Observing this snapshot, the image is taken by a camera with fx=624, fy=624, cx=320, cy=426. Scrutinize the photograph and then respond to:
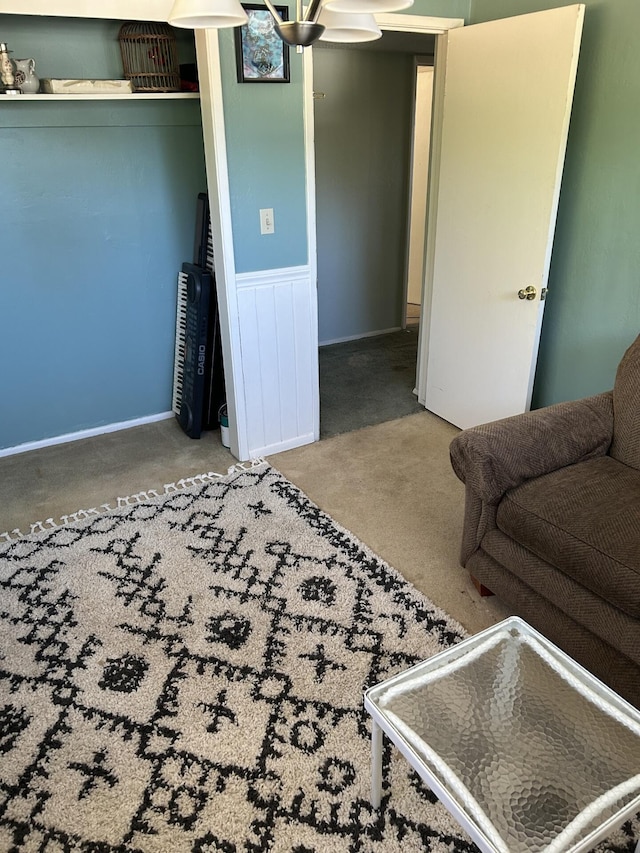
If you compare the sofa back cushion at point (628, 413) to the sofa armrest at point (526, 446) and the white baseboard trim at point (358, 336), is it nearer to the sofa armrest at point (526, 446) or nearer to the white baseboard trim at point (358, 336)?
the sofa armrest at point (526, 446)

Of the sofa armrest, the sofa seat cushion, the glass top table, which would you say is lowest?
the glass top table

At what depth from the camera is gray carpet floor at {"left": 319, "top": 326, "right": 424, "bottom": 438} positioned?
12.4 ft

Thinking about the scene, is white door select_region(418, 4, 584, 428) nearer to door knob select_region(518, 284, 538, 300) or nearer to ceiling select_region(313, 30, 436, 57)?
door knob select_region(518, 284, 538, 300)

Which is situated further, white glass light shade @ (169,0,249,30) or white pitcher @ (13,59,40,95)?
white pitcher @ (13,59,40,95)

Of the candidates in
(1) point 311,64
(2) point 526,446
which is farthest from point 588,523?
(1) point 311,64

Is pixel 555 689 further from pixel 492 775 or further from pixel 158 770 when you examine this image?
pixel 158 770

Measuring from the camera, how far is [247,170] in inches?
111

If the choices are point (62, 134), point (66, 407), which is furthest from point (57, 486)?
point (62, 134)

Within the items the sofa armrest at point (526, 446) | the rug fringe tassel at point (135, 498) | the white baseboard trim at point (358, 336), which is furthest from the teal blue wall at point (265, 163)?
the white baseboard trim at point (358, 336)

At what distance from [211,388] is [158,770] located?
2.19 metres

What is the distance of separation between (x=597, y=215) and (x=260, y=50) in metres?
1.64

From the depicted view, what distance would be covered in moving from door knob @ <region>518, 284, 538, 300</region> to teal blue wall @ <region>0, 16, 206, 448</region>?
1829mm

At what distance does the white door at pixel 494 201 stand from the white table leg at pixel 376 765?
2.10 meters

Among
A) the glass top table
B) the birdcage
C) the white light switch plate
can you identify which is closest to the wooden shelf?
the birdcage
